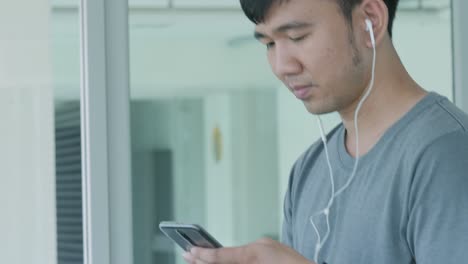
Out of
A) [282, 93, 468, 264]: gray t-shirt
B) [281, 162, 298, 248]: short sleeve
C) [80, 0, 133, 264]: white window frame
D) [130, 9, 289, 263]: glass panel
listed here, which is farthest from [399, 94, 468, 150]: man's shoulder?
[130, 9, 289, 263]: glass panel

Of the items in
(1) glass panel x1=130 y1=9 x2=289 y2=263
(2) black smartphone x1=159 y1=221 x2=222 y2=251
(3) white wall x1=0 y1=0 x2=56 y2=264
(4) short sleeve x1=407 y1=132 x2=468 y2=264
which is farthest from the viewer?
(1) glass panel x1=130 y1=9 x2=289 y2=263

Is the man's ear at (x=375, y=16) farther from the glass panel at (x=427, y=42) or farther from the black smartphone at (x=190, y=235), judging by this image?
the glass panel at (x=427, y=42)

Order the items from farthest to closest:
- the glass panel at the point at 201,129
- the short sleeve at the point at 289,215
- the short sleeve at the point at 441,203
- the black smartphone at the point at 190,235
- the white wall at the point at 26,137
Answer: the glass panel at the point at 201,129
the white wall at the point at 26,137
the short sleeve at the point at 289,215
the black smartphone at the point at 190,235
the short sleeve at the point at 441,203

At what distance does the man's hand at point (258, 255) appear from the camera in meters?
1.24

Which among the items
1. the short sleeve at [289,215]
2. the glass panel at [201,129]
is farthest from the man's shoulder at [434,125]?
the glass panel at [201,129]

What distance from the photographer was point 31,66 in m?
2.27

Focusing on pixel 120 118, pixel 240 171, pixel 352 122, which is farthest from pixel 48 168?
pixel 240 171

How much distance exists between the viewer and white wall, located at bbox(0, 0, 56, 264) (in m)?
2.24

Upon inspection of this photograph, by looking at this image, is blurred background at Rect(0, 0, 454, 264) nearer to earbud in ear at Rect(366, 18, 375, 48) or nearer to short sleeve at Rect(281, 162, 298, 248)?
short sleeve at Rect(281, 162, 298, 248)

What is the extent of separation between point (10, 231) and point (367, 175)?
1212 mm

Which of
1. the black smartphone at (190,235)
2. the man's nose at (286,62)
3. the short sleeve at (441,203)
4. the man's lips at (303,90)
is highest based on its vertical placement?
the man's nose at (286,62)

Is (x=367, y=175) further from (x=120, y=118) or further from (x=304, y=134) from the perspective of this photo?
(x=304, y=134)

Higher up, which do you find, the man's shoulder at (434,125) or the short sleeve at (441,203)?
the man's shoulder at (434,125)

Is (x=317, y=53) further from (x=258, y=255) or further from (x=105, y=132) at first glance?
(x=105, y=132)
